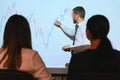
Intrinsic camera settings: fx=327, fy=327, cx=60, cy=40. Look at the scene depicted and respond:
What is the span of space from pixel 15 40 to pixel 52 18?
1.56m

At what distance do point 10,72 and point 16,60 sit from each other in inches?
10.2

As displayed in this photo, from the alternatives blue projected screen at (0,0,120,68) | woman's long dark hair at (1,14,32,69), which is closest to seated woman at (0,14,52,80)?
woman's long dark hair at (1,14,32,69)

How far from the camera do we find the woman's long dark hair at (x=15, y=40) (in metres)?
1.94

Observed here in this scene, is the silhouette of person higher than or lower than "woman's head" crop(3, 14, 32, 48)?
lower

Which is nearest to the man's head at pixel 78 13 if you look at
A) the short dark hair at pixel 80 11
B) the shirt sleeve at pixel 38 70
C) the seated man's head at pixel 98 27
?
the short dark hair at pixel 80 11

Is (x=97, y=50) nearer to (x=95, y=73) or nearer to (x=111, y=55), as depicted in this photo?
(x=111, y=55)

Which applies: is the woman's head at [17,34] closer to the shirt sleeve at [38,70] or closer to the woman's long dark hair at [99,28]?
the shirt sleeve at [38,70]

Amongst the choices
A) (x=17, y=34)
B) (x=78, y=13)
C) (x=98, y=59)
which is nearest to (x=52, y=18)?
(x=78, y=13)

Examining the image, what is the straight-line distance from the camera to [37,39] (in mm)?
3520

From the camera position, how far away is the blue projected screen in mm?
3463

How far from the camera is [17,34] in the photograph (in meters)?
2.02

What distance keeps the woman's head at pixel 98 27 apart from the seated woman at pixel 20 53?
1.21 ft

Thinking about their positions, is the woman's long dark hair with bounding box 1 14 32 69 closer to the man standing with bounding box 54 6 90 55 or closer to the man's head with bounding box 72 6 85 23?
the man standing with bounding box 54 6 90 55

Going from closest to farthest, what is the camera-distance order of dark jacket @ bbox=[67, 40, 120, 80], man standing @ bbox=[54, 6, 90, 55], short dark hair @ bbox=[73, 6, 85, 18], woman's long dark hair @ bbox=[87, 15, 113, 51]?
1. dark jacket @ bbox=[67, 40, 120, 80]
2. woman's long dark hair @ bbox=[87, 15, 113, 51]
3. man standing @ bbox=[54, 6, 90, 55]
4. short dark hair @ bbox=[73, 6, 85, 18]
